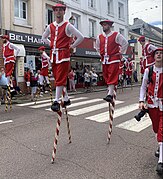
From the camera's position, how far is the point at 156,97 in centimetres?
395

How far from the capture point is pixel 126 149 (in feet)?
17.3

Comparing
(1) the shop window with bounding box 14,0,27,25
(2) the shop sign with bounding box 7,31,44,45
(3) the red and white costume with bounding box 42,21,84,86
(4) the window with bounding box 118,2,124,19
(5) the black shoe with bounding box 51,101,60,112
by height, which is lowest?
(5) the black shoe with bounding box 51,101,60,112

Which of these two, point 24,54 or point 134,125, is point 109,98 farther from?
point 24,54

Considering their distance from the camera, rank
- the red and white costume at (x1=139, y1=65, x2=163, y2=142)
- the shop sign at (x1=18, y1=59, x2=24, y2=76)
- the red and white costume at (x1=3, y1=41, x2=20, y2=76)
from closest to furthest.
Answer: the red and white costume at (x1=139, y1=65, x2=163, y2=142), the red and white costume at (x1=3, y1=41, x2=20, y2=76), the shop sign at (x1=18, y1=59, x2=24, y2=76)

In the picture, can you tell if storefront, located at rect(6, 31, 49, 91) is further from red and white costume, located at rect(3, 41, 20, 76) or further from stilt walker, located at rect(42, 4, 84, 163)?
stilt walker, located at rect(42, 4, 84, 163)

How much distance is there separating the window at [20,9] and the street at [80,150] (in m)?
11.5

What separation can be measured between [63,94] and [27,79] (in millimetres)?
12332

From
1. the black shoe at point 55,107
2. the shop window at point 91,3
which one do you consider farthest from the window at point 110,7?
the black shoe at point 55,107

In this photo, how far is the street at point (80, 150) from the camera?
4.09 metres

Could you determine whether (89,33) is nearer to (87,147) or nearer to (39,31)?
(39,31)

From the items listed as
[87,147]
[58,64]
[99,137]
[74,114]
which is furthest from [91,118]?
[58,64]

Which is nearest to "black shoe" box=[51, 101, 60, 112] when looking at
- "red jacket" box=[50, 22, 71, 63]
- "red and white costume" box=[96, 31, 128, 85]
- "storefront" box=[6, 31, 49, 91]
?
"red jacket" box=[50, 22, 71, 63]

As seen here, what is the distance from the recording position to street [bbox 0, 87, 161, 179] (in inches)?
161

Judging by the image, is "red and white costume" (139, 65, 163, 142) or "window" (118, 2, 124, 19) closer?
"red and white costume" (139, 65, 163, 142)
